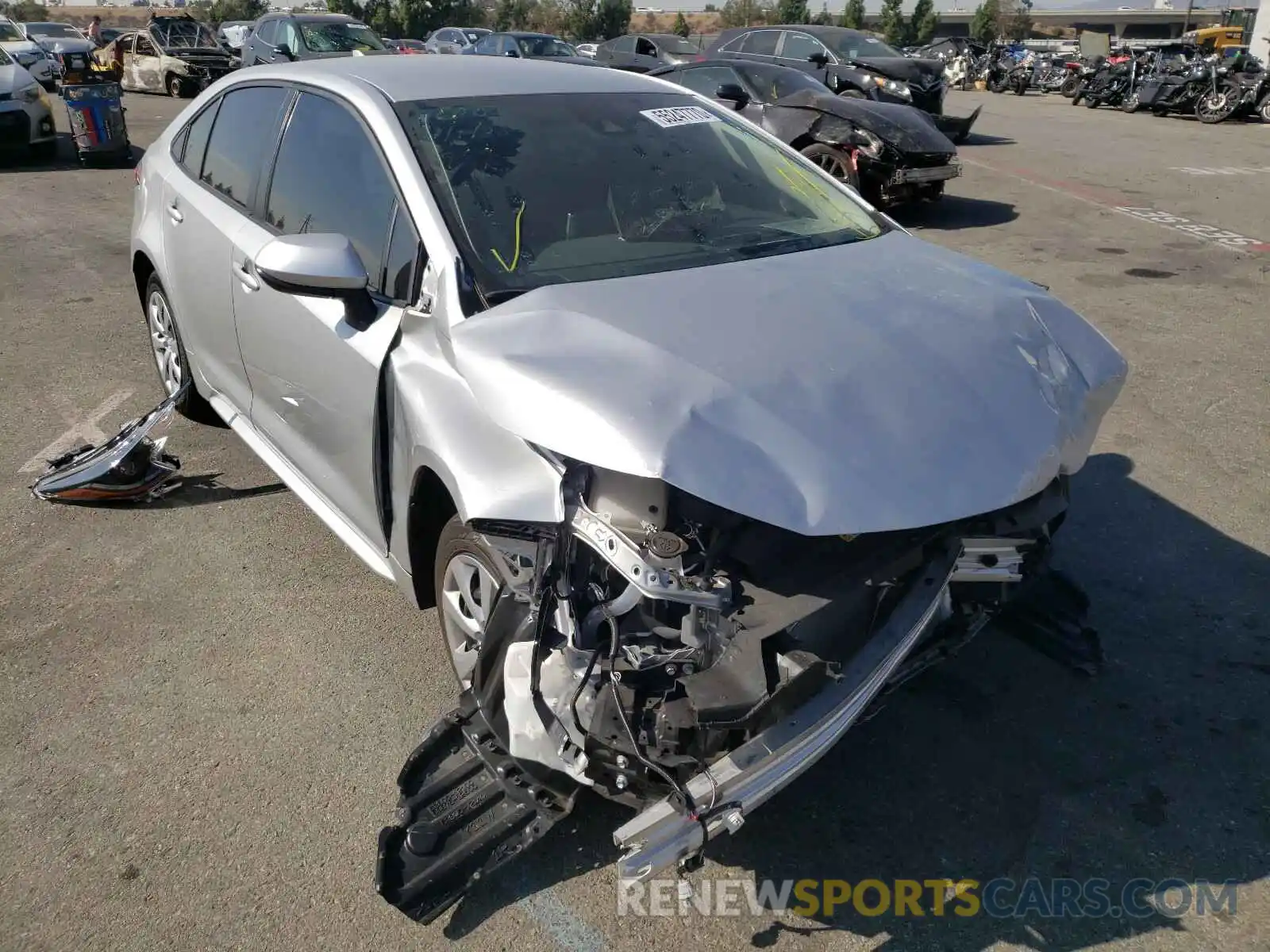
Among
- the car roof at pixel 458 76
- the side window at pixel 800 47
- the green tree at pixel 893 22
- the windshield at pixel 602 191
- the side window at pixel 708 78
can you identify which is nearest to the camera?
the windshield at pixel 602 191

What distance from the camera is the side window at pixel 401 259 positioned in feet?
9.66

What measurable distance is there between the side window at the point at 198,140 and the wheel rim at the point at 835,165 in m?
6.33

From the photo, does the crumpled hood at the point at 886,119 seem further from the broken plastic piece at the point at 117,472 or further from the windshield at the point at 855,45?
the broken plastic piece at the point at 117,472

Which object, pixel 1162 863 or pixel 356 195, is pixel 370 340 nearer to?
pixel 356 195

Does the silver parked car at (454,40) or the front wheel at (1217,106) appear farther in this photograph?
the silver parked car at (454,40)

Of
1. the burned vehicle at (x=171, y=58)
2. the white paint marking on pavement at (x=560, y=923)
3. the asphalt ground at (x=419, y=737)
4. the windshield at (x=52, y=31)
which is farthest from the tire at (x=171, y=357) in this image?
the windshield at (x=52, y=31)

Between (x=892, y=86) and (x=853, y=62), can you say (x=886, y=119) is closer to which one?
(x=892, y=86)

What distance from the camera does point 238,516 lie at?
441cm

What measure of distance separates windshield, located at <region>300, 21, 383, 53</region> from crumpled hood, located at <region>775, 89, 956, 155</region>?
32.8 ft

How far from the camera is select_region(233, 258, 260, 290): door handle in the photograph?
368 centimetres

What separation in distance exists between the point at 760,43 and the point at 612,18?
41375 millimetres

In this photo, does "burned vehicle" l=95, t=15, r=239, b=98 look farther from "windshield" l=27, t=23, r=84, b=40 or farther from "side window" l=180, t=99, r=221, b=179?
"side window" l=180, t=99, r=221, b=179

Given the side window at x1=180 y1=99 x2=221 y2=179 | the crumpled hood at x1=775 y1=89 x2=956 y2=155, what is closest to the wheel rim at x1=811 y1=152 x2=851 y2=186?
the crumpled hood at x1=775 y1=89 x2=956 y2=155

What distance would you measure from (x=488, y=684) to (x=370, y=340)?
109 cm
